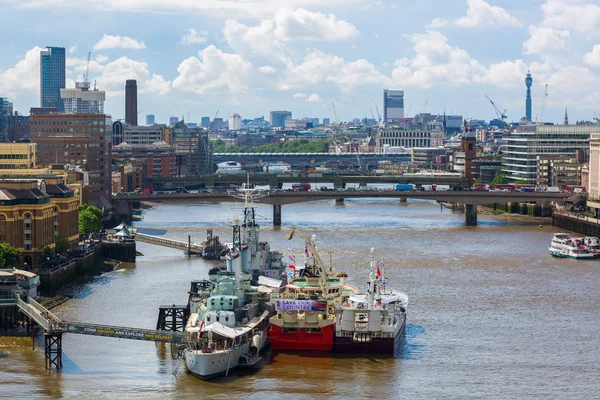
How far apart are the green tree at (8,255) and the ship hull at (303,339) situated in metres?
16.8

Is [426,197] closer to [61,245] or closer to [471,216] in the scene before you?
[471,216]

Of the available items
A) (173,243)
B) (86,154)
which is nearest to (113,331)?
(173,243)

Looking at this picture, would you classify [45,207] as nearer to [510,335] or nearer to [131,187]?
[510,335]

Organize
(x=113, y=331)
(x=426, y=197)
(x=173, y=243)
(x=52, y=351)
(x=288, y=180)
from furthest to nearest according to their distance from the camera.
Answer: (x=288, y=180)
(x=426, y=197)
(x=173, y=243)
(x=52, y=351)
(x=113, y=331)

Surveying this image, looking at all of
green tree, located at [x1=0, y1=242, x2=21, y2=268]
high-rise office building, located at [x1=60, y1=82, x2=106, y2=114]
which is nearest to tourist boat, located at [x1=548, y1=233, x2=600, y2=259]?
green tree, located at [x1=0, y1=242, x2=21, y2=268]

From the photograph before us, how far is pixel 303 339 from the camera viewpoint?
1781 inches

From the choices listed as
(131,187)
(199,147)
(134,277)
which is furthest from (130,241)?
(199,147)

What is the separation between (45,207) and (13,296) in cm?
1450

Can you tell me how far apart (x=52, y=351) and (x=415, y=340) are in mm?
12501

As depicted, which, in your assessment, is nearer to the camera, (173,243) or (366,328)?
(366,328)

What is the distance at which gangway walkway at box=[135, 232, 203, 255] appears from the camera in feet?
252

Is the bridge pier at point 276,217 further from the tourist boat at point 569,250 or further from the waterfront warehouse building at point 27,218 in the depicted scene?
the waterfront warehouse building at point 27,218

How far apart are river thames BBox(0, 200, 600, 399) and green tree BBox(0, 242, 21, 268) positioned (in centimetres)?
354

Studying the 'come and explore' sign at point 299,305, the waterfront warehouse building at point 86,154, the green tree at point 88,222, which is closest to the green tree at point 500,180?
the waterfront warehouse building at point 86,154
